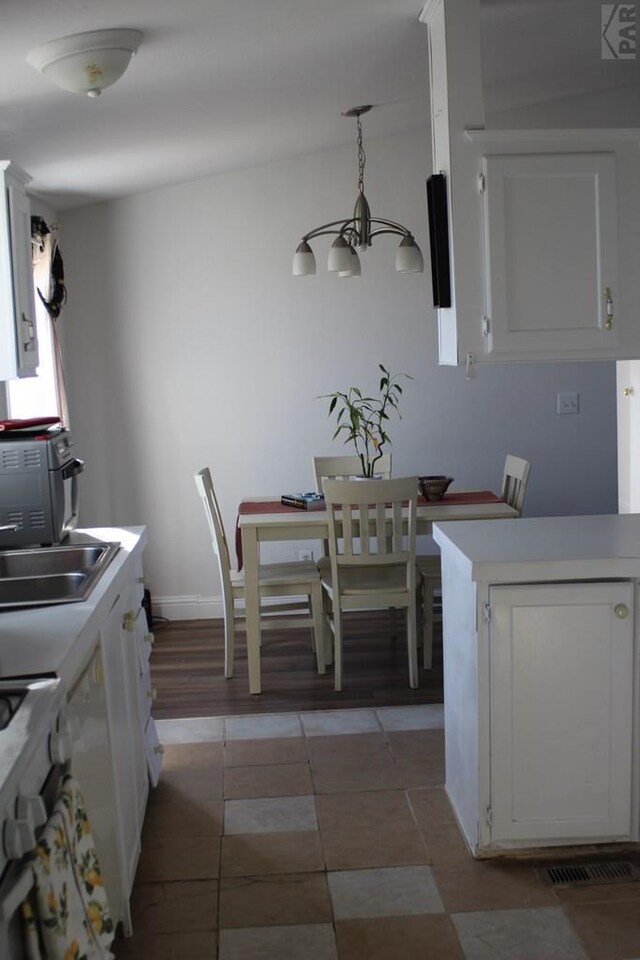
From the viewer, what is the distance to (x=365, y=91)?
4.50 m

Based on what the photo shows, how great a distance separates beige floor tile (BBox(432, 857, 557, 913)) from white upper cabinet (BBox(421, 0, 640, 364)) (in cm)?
158

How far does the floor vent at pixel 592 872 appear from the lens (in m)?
2.88

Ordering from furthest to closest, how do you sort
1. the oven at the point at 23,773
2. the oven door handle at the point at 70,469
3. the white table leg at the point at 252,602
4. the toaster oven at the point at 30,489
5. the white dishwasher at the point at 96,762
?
1. the white table leg at the point at 252,602
2. the oven door handle at the point at 70,469
3. the toaster oven at the point at 30,489
4. the white dishwasher at the point at 96,762
5. the oven at the point at 23,773

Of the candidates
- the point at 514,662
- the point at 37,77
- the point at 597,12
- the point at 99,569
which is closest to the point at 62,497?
the point at 99,569

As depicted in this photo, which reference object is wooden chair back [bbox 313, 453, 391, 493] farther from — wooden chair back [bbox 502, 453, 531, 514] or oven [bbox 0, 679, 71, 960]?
oven [bbox 0, 679, 71, 960]

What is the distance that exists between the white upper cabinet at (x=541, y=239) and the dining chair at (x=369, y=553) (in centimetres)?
105

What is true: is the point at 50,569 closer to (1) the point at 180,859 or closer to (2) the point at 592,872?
(1) the point at 180,859

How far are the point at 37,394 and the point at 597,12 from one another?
3154 millimetres

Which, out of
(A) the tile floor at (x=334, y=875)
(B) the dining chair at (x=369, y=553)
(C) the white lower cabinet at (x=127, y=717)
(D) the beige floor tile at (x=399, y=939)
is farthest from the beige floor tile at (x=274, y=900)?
(B) the dining chair at (x=369, y=553)

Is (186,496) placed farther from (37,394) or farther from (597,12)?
(597,12)

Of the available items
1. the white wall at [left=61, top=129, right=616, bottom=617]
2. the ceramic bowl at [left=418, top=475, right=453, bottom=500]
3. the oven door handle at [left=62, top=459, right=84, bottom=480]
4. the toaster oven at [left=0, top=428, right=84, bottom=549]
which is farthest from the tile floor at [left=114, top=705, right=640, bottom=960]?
the white wall at [left=61, top=129, right=616, bottom=617]

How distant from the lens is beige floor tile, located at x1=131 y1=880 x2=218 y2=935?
275 cm

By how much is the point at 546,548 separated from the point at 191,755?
1664 millimetres

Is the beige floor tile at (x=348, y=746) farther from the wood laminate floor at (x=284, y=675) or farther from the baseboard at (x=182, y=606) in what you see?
the baseboard at (x=182, y=606)
